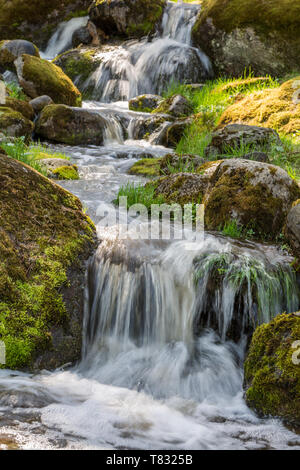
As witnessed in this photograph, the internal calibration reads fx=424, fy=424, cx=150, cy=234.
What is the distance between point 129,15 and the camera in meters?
16.4

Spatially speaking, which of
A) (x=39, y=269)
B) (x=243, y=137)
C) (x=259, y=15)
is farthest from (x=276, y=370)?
(x=259, y=15)

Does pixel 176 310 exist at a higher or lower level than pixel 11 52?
lower

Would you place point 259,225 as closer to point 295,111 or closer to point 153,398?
point 153,398

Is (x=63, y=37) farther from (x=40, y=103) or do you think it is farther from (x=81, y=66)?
(x=40, y=103)

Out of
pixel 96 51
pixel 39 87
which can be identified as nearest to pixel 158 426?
pixel 39 87

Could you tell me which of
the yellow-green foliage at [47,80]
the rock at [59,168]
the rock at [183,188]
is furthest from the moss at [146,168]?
the yellow-green foliage at [47,80]

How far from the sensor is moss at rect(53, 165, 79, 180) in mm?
6717

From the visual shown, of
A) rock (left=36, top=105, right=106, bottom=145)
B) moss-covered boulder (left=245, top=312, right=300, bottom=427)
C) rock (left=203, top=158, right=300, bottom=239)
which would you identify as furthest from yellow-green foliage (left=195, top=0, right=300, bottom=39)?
moss-covered boulder (left=245, top=312, right=300, bottom=427)

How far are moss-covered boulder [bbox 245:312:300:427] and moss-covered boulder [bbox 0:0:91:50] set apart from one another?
19.8 m

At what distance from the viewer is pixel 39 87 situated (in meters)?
10.8

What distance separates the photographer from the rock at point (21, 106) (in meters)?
9.16

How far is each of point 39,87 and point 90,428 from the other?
32.9ft

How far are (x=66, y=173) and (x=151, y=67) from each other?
8624mm

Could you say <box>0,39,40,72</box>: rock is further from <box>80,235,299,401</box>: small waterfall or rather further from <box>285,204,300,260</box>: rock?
<box>285,204,300,260</box>: rock
